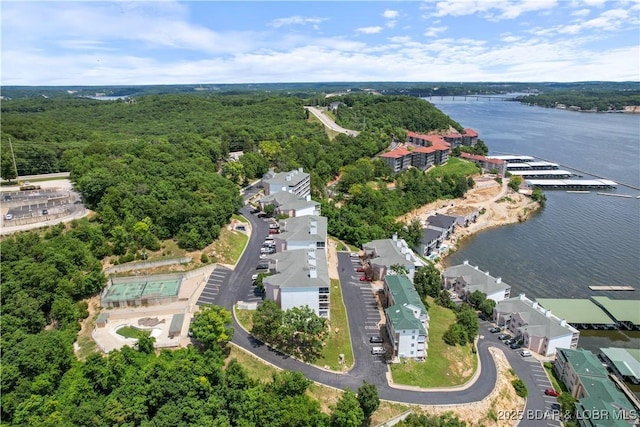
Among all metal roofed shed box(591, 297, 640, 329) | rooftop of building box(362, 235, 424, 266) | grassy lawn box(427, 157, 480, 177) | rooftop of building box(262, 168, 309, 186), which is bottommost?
metal roofed shed box(591, 297, 640, 329)

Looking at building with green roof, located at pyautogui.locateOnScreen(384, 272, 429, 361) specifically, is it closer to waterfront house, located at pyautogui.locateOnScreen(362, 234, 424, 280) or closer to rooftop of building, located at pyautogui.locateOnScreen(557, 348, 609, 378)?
waterfront house, located at pyautogui.locateOnScreen(362, 234, 424, 280)

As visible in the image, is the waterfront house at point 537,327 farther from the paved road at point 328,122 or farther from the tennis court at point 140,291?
the paved road at point 328,122

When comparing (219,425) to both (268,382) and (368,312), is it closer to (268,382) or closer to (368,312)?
(268,382)

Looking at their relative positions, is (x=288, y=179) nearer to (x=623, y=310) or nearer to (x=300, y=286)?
(x=300, y=286)

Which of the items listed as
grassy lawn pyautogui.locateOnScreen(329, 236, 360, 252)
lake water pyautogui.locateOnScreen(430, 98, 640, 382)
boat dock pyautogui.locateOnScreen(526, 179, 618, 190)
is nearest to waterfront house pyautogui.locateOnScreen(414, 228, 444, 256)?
lake water pyautogui.locateOnScreen(430, 98, 640, 382)

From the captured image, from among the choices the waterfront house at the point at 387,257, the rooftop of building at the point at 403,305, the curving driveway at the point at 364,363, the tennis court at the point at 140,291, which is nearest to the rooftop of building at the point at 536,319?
the curving driveway at the point at 364,363
